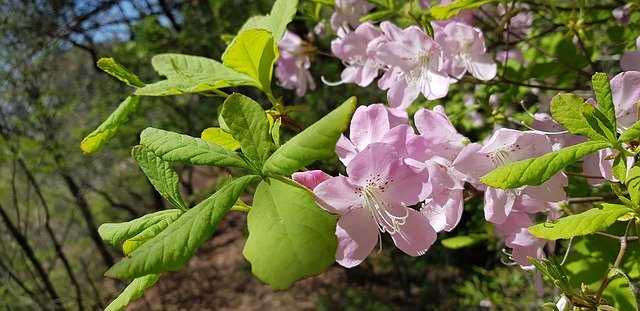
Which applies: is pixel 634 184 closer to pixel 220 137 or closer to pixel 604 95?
pixel 604 95

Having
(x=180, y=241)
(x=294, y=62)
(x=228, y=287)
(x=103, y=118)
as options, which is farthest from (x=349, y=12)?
(x=228, y=287)

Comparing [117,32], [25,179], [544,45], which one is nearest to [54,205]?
[25,179]

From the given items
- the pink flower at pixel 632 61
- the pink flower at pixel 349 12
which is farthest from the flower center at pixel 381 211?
the pink flower at pixel 349 12

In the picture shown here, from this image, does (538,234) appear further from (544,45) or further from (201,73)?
(544,45)

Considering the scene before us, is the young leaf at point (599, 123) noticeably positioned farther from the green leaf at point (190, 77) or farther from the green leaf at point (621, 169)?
the green leaf at point (190, 77)

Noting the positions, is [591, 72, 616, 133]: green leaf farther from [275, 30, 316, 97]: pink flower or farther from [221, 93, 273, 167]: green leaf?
[275, 30, 316, 97]: pink flower
